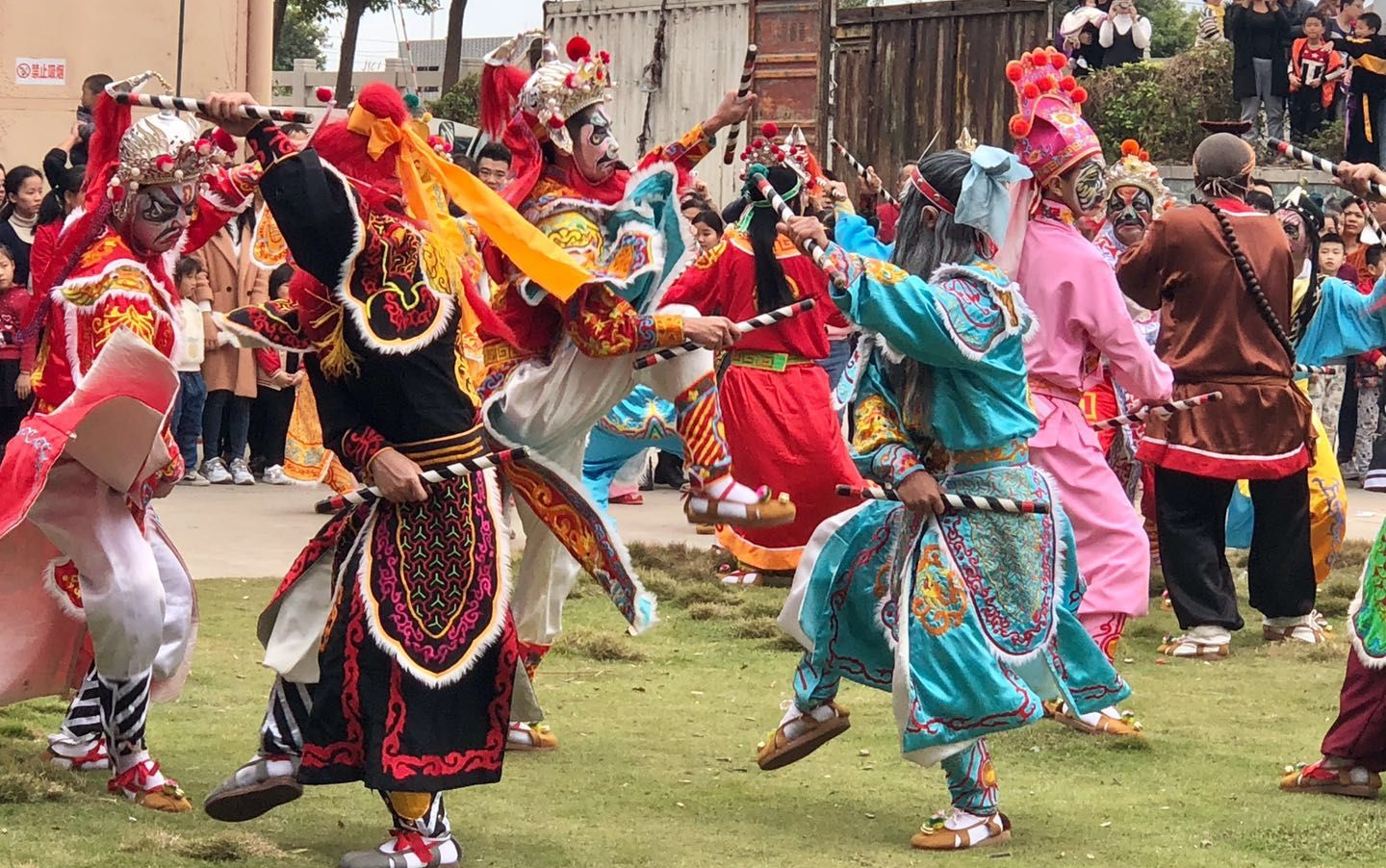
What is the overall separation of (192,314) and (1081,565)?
4.75 meters

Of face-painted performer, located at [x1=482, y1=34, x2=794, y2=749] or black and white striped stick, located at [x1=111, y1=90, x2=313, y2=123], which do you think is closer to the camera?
black and white striped stick, located at [x1=111, y1=90, x2=313, y2=123]

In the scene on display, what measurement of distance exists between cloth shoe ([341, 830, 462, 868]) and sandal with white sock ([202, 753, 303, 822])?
0.25m

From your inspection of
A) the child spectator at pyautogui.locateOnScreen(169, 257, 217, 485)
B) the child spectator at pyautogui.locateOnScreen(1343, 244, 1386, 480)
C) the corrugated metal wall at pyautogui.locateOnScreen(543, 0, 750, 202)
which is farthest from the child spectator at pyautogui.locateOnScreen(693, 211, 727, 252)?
the corrugated metal wall at pyautogui.locateOnScreen(543, 0, 750, 202)

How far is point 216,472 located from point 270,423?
590 mm

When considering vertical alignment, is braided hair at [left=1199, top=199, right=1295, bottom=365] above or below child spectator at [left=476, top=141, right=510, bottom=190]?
below

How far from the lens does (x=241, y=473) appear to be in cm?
1253

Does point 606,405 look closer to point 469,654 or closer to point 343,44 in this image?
point 469,654

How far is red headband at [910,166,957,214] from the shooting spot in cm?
523

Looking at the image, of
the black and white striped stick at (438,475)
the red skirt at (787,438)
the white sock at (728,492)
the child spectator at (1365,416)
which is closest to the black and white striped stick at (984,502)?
the white sock at (728,492)

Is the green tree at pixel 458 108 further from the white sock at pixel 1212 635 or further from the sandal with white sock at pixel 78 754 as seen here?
the sandal with white sock at pixel 78 754

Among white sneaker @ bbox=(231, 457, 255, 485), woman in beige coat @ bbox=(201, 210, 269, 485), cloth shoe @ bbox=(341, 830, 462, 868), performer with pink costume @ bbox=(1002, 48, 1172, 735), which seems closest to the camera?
cloth shoe @ bbox=(341, 830, 462, 868)

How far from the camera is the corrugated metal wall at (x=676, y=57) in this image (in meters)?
18.2

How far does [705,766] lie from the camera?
6.00m

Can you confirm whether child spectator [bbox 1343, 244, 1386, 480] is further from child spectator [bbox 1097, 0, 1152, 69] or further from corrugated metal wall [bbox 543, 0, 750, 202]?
corrugated metal wall [bbox 543, 0, 750, 202]
